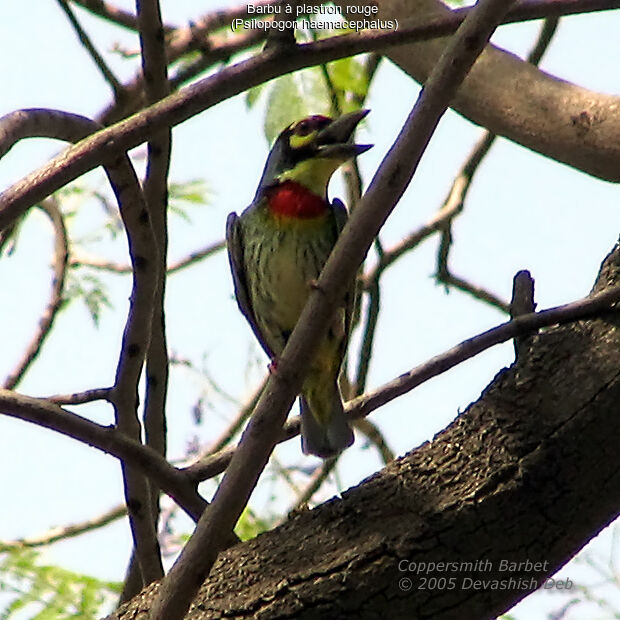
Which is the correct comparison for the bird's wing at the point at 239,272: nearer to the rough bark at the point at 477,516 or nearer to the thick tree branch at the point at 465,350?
the thick tree branch at the point at 465,350

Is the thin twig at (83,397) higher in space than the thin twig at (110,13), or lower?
lower

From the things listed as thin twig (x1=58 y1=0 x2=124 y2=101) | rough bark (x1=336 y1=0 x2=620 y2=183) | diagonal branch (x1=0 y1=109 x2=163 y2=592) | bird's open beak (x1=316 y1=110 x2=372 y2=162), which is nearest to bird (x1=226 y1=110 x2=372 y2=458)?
bird's open beak (x1=316 y1=110 x2=372 y2=162)

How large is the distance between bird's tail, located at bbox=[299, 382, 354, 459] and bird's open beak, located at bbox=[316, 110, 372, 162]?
0.84 metres

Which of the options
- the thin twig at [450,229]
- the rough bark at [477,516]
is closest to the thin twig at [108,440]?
the rough bark at [477,516]

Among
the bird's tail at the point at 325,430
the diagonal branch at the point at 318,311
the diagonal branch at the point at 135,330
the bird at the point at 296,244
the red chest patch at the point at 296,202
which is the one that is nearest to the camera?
the diagonal branch at the point at 318,311

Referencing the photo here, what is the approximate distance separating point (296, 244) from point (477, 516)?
5.34 ft

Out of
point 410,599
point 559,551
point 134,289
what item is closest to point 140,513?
point 134,289

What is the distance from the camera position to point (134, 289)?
117 inches

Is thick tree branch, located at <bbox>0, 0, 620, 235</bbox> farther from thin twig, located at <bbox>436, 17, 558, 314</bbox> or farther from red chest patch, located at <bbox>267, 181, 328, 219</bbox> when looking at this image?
thin twig, located at <bbox>436, 17, 558, 314</bbox>

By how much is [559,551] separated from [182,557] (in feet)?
2.80

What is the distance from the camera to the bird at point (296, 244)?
355 centimetres

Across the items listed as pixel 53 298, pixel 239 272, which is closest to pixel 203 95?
pixel 239 272

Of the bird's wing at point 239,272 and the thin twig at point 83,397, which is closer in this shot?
the thin twig at point 83,397

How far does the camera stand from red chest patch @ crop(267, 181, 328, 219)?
3773 millimetres
